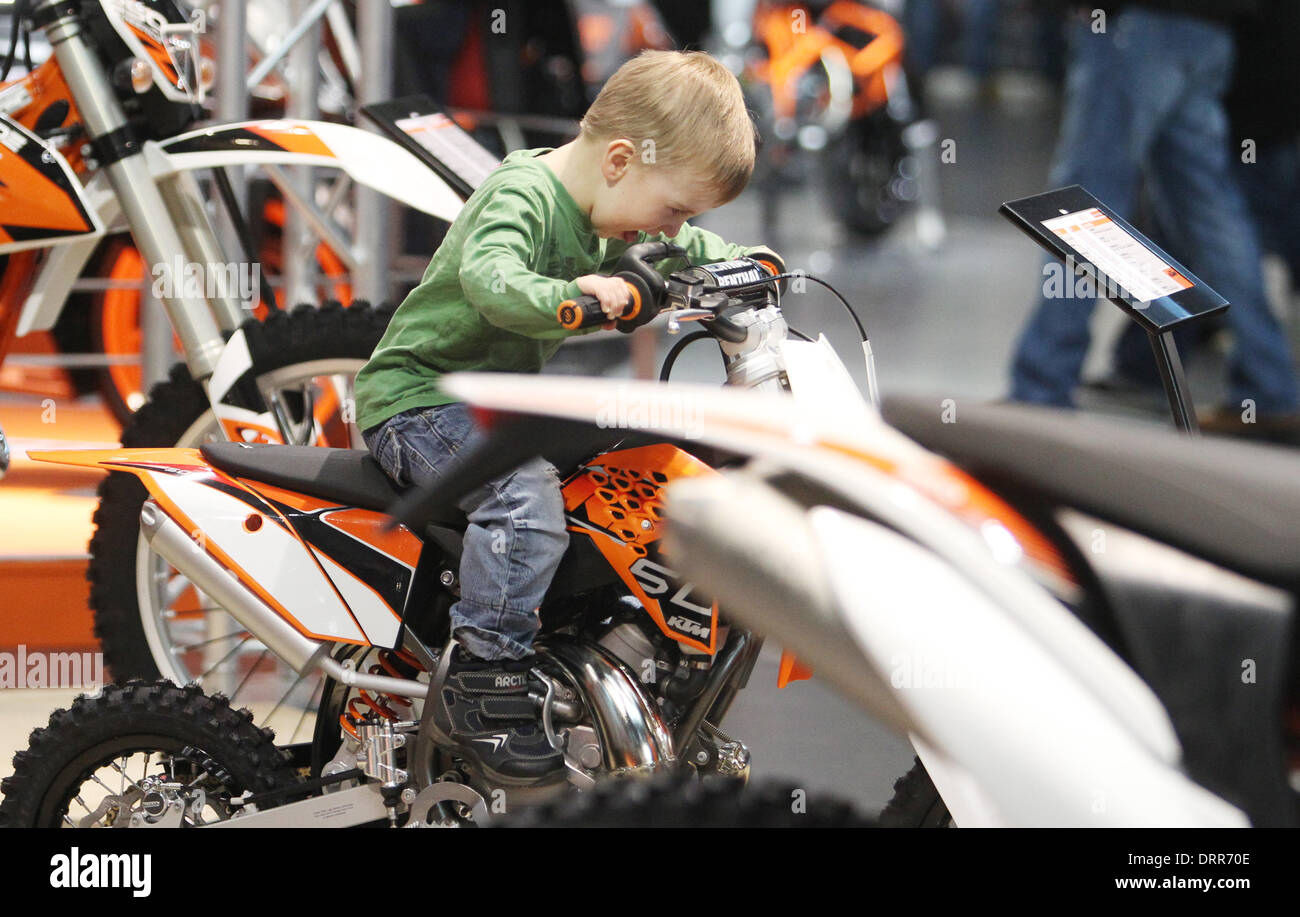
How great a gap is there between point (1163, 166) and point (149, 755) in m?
4.15

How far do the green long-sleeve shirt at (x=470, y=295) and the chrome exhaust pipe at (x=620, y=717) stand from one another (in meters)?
0.42

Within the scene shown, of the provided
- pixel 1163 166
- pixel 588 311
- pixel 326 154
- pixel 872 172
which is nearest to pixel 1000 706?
pixel 588 311

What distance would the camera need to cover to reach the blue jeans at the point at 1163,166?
15.2ft

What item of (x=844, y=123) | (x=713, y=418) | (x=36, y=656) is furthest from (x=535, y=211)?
(x=844, y=123)

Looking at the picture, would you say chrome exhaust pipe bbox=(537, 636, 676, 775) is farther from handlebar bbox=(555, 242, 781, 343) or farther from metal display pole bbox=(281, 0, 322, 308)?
metal display pole bbox=(281, 0, 322, 308)

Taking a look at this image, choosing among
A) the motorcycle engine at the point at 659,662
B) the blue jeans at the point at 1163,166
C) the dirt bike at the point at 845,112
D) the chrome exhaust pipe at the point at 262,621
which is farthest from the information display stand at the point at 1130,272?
the dirt bike at the point at 845,112

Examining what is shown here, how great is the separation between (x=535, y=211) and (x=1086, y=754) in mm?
1114

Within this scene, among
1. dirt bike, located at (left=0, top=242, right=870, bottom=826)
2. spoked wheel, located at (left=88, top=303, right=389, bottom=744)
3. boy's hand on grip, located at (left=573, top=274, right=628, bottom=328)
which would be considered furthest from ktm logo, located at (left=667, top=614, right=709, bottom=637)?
spoked wheel, located at (left=88, top=303, right=389, bottom=744)

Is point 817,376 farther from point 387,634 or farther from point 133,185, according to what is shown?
point 133,185

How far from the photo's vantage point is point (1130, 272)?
6.50 ft

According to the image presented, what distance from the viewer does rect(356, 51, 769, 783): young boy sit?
1.80 meters

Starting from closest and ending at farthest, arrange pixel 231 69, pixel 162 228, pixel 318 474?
pixel 318 474 < pixel 162 228 < pixel 231 69

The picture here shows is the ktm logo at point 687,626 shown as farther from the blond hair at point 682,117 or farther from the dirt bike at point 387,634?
the blond hair at point 682,117
